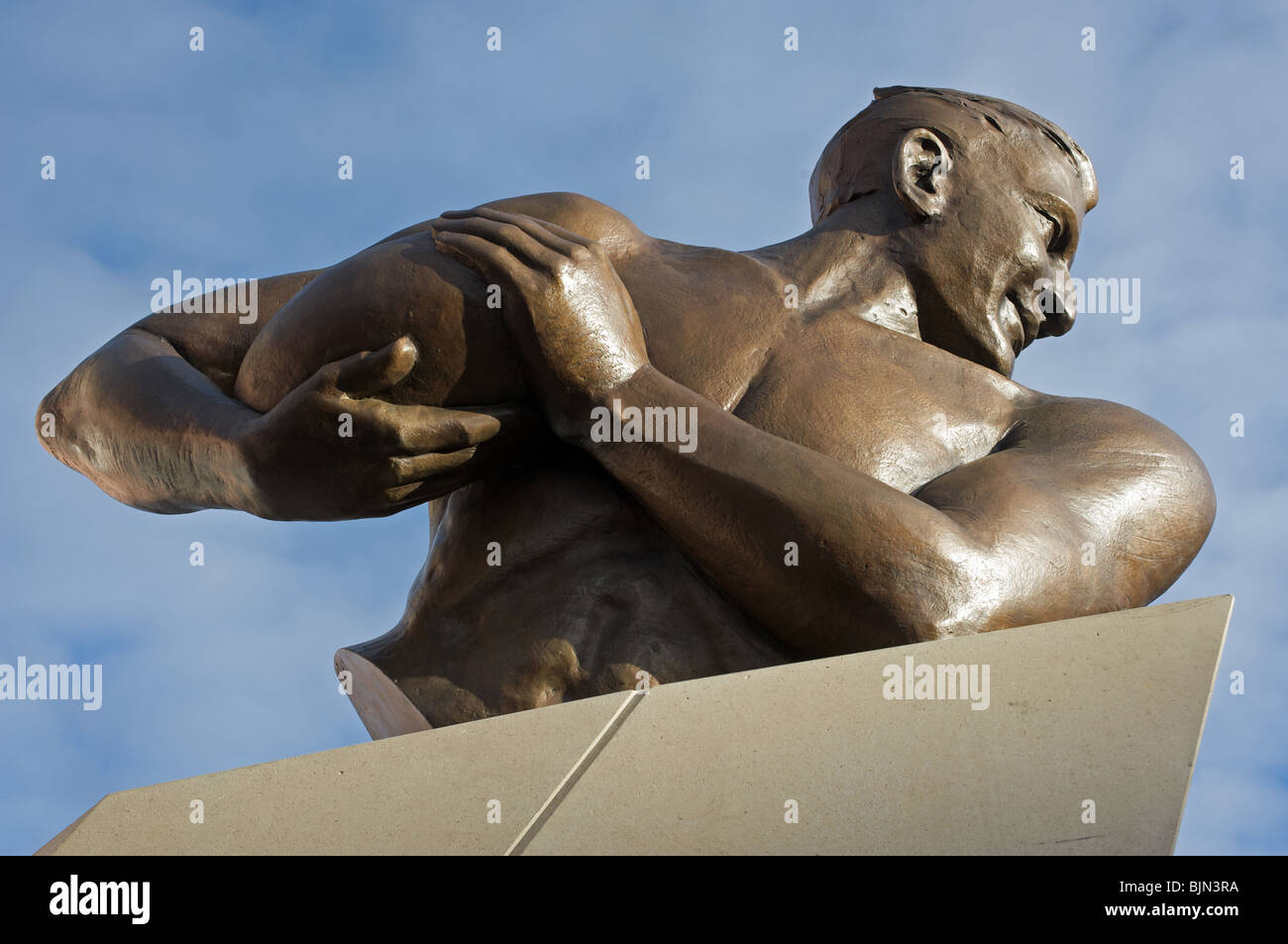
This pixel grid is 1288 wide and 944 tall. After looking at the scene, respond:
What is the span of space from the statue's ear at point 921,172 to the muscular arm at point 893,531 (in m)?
0.96

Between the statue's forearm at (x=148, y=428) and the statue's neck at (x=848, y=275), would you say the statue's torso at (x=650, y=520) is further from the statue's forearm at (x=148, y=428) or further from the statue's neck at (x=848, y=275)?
the statue's forearm at (x=148, y=428)

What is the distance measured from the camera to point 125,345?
4391 mm

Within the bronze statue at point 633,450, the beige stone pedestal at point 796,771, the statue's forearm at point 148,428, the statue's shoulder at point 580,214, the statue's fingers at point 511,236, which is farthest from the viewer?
the statue's shoulder at point 580,214

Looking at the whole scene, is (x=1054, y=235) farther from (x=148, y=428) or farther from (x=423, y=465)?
(x=148, y=428)

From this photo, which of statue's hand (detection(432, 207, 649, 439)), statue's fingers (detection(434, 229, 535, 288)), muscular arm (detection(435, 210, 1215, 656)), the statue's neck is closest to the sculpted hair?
the statue's neck

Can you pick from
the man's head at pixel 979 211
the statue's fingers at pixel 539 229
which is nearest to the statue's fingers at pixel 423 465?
the statue's fingers at pixel 539 229

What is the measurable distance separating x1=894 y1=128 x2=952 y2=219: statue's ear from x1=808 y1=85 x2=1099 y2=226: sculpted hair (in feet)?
0.18

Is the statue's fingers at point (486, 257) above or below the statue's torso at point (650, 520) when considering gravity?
above

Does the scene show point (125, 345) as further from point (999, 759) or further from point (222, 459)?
point (999, 759)

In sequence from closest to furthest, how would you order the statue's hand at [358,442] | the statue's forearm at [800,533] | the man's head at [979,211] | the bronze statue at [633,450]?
1. the statue's forearm at [800,533]
2. the bronze statue at [633,450]
3. the statue's hand at [358,442]
4. the man's head at [979,211]

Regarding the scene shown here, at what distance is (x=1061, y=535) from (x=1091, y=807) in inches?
43.7

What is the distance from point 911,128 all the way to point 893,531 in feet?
5.97

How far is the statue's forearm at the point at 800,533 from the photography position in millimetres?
3467

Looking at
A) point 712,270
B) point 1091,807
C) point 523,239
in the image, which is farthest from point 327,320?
point 1091,807
